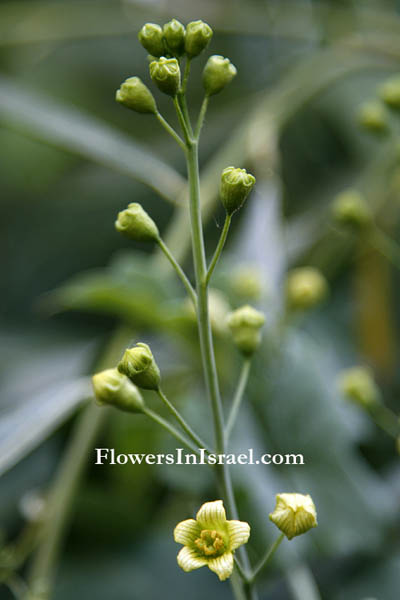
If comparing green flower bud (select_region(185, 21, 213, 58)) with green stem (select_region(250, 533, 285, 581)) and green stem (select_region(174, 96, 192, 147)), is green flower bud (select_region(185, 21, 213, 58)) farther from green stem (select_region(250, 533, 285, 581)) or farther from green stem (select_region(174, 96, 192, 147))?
green stem (select_region(250, 533, 285, 581))

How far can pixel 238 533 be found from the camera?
0.97ft

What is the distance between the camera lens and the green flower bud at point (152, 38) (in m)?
0.37

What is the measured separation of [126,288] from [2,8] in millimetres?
836

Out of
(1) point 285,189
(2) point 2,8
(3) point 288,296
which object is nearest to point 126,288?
(3) point 288,296

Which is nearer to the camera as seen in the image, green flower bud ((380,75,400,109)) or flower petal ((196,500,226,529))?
flower petal ((196,500,226,529))

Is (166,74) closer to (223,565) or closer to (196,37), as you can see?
(196,37)

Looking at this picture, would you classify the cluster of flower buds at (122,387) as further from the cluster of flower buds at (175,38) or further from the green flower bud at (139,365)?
the cluster of flower buds at (175,38)

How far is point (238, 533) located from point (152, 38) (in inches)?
10.9

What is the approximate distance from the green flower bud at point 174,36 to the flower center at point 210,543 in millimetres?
276

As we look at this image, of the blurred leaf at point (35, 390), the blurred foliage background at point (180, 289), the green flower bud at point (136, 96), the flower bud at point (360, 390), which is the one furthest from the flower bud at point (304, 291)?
the green flower bud at point (136, 96)

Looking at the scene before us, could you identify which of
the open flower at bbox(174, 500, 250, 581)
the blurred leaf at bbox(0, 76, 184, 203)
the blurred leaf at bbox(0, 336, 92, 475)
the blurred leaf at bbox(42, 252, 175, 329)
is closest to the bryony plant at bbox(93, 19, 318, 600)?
the open flower at bbox(174, 500, 250, 581)

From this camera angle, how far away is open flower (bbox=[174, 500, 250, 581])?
296 millimetres

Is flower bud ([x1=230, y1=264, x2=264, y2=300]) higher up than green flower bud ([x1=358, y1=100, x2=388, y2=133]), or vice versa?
green flower bud ([x1=358, y1=100, x2=388, y2=133])

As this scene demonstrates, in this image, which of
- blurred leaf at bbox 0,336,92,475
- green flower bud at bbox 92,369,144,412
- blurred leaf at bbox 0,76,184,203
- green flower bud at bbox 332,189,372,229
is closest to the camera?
green flower bud at bbox 92,369,144,412
